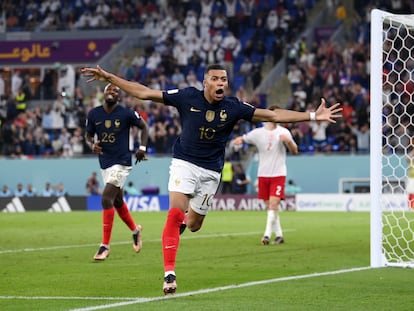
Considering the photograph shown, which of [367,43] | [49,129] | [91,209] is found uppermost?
[367,43]

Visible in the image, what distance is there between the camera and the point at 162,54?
4259 centimetres

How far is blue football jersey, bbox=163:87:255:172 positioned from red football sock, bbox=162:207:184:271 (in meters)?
0.65

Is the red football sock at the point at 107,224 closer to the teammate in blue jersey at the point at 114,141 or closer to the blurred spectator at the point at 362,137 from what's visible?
the teammate in blue jersey at the point at 114,141

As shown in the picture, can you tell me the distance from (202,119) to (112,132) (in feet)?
16.1

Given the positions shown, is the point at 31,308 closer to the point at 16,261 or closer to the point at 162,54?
the point at 16,261

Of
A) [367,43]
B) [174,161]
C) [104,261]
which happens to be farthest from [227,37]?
Answer: [174,161]

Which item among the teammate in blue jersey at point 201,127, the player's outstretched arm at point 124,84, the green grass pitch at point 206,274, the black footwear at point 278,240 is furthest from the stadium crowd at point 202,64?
the player's outstretched arm at point 124,84

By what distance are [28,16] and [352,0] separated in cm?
1586

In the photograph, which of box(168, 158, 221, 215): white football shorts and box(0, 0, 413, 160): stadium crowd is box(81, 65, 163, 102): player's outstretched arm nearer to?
box(168, 158, 221, 215): white football shorts

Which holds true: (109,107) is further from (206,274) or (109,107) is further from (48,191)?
(48,191)

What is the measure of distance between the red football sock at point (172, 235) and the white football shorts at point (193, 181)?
0.32m

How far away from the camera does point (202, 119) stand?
413 inches

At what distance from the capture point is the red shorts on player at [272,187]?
59.4ft

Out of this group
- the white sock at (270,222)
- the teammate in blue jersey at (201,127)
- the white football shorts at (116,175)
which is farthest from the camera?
the white sock at (270,222)
